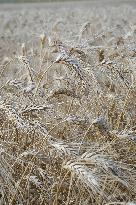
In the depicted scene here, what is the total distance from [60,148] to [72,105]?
3.54 ft

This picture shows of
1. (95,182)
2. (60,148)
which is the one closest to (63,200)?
(60,148)

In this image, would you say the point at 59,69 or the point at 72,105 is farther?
the point at 59,69

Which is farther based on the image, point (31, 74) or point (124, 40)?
point (124, 40)

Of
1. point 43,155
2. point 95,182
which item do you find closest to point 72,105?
point 43,155

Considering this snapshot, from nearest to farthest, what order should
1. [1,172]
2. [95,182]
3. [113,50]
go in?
[95,182], [1,172], [113,50]

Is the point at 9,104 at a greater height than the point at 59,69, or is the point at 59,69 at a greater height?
the point at 9,104

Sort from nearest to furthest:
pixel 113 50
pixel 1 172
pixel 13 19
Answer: pixel 1 172 → pixel 113 50 → pixel 13 19

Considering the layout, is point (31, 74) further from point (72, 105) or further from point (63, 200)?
point (63, 200)

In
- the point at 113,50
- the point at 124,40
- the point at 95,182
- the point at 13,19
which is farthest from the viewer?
the point at 13,19

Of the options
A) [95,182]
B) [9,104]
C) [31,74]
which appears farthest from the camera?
[31,74]

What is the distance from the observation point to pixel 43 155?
2553 mm

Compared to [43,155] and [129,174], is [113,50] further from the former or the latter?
[129,174]

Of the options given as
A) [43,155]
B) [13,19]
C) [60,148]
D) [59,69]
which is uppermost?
[60,148]

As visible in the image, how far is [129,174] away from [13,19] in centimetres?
1549
